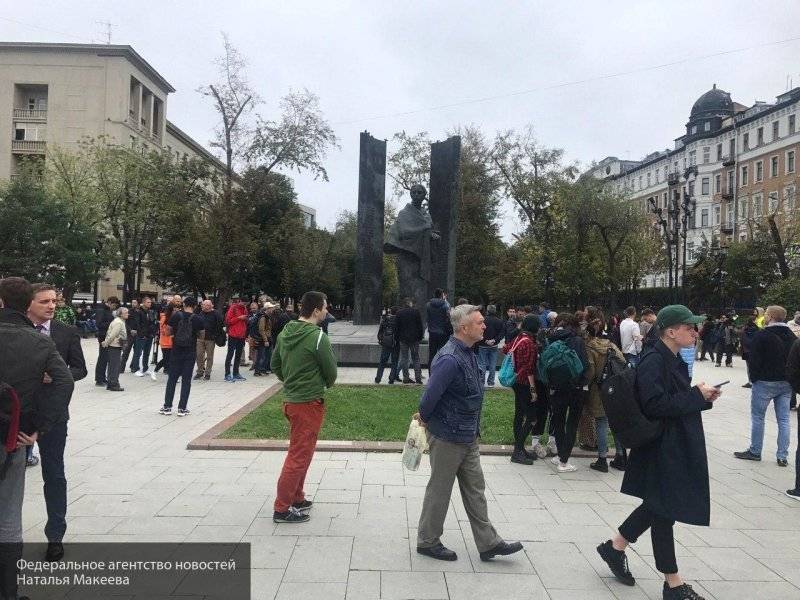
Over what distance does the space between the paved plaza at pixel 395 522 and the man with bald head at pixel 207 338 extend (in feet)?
19.0

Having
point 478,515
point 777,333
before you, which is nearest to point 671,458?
point 478,515

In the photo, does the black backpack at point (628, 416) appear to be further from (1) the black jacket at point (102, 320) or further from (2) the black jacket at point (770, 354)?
(1) the black jacket at point (102, 320)

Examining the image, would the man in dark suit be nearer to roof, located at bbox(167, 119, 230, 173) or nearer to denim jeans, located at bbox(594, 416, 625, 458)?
denim jeans, located at bbox(594, 416, 625, 458)

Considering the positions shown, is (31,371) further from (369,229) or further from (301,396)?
(369,229)

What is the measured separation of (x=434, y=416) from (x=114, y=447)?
5083mm

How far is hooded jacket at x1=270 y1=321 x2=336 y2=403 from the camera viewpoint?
17.0ft

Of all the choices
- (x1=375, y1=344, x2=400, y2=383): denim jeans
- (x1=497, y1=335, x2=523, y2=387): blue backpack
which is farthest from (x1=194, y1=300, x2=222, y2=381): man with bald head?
(x1=497, y1=335, x2=523, y2=387): blue backpack

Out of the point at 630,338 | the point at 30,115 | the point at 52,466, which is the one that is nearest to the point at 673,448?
the point at 52,466

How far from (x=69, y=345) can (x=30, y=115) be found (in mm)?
59158

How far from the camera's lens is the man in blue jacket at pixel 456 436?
4328mm

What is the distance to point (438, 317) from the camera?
41.8 feet

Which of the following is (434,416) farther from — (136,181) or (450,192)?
(136,181)

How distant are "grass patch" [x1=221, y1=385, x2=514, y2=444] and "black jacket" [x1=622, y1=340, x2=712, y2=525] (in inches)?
177

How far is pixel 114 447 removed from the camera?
770 cm
